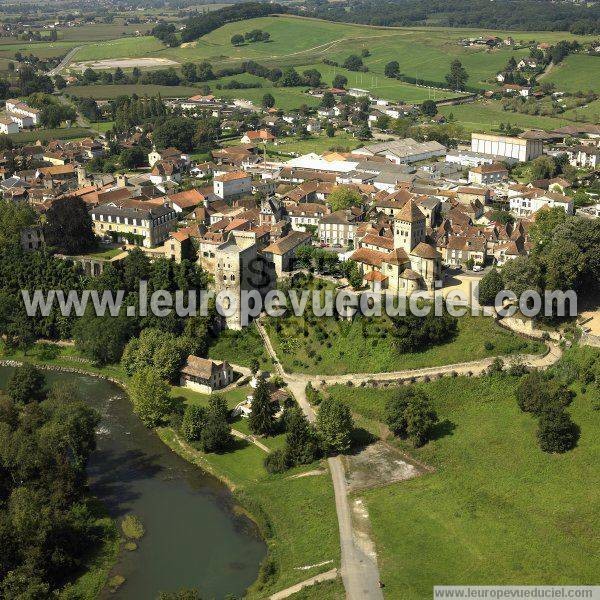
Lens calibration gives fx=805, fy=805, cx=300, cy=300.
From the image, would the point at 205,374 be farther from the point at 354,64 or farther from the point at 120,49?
the point at 120,49

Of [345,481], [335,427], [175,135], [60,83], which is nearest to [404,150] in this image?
[175,135]

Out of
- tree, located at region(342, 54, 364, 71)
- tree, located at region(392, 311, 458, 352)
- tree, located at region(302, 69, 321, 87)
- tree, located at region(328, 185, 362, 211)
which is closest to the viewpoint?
tree, located at region(392, 311, 458, 352)

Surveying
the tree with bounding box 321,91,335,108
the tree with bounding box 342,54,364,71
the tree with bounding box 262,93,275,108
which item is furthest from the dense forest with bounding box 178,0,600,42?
the tree with bounding box 262,93,275,108

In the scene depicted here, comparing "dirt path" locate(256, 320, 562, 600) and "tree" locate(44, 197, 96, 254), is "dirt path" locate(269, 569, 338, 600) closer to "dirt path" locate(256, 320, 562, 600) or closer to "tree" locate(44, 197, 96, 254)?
"dirt path" locate(256, 320, 562, 600)

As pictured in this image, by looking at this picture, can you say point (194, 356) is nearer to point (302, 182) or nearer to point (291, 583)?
point (291, 583)

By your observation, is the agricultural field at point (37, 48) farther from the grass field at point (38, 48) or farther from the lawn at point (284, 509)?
the lawn at point (284, 509)

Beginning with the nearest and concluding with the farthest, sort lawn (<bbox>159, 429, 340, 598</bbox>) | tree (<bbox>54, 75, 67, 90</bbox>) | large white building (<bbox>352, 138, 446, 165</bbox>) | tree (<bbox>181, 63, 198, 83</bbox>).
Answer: lawn (<bbox>159, 429, 340, 598</bbox>)
large white building (<bbox>352, 138, 446, 165</bbox>)
tree (<bbox>54, 75, 67, 90</bbox>)
tree (<bbox>181, 63, 198, 83</bbox>)

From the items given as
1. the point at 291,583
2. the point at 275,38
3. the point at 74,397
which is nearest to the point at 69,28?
the point at 275,38
